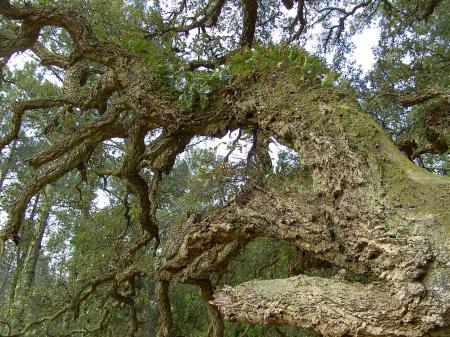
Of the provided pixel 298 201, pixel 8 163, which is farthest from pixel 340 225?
pixel 8 163

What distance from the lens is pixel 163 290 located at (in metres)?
3.87

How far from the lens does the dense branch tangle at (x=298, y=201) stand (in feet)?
5.52

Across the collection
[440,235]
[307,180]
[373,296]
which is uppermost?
[307,180]

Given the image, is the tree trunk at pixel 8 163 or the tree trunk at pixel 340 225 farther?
the tree trunk at pixel 8 163

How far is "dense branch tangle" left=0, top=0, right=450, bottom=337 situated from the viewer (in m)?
1.68

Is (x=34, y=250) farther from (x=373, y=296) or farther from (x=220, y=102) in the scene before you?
(x=373, y=296)

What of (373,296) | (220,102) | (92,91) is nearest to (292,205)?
(373,296)

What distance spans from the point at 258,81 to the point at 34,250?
907 centimetres

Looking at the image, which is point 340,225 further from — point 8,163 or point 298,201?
point 8,163

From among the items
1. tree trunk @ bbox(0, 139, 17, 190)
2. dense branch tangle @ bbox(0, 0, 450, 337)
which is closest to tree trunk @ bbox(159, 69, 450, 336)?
dense branch tangle @ bbox(0, 0, 450, 337)

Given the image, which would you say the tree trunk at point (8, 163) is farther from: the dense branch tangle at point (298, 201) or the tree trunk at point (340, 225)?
the tree trunk at point (340, 225)

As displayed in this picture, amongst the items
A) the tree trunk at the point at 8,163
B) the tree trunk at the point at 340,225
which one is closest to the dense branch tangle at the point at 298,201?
the tree trunk at the point at 340,225

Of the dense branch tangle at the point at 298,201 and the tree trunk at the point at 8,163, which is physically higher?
the tree trunk at the point at 8,163

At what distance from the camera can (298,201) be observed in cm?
241
